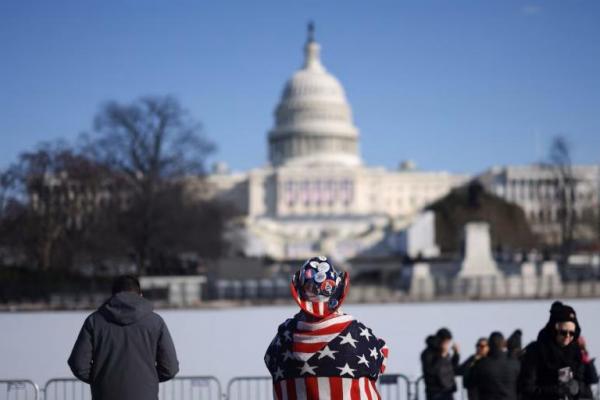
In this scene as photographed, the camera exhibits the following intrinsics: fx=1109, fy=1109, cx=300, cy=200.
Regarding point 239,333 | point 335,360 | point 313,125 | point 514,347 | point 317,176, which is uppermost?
point 313,125

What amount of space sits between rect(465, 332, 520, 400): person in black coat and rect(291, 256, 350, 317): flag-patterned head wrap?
285 centimetres

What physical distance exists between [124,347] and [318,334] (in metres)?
1.33

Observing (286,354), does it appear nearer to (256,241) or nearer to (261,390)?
(261,390)

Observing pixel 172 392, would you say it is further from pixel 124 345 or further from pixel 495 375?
pixel 124 345

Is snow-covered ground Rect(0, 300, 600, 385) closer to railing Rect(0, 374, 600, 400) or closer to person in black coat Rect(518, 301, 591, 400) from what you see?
railing Rect(0, 374, 600, 400)

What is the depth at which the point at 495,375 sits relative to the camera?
23.3 feet

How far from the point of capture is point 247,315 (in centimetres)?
2584

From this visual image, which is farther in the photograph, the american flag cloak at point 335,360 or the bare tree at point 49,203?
the bare tree at point 49,203

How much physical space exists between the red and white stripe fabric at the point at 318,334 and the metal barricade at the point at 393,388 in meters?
4.70

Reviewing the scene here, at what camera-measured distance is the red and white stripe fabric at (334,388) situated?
4586mm

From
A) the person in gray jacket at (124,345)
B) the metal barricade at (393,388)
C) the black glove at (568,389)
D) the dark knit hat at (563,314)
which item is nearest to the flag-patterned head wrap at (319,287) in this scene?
the person in gray jacket at (124,345)

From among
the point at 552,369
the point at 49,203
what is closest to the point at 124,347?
the point at 552,369

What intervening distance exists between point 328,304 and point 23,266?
32.3 meters

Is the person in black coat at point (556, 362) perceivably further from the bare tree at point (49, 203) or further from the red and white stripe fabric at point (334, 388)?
the bare tree at point (49, 203)
